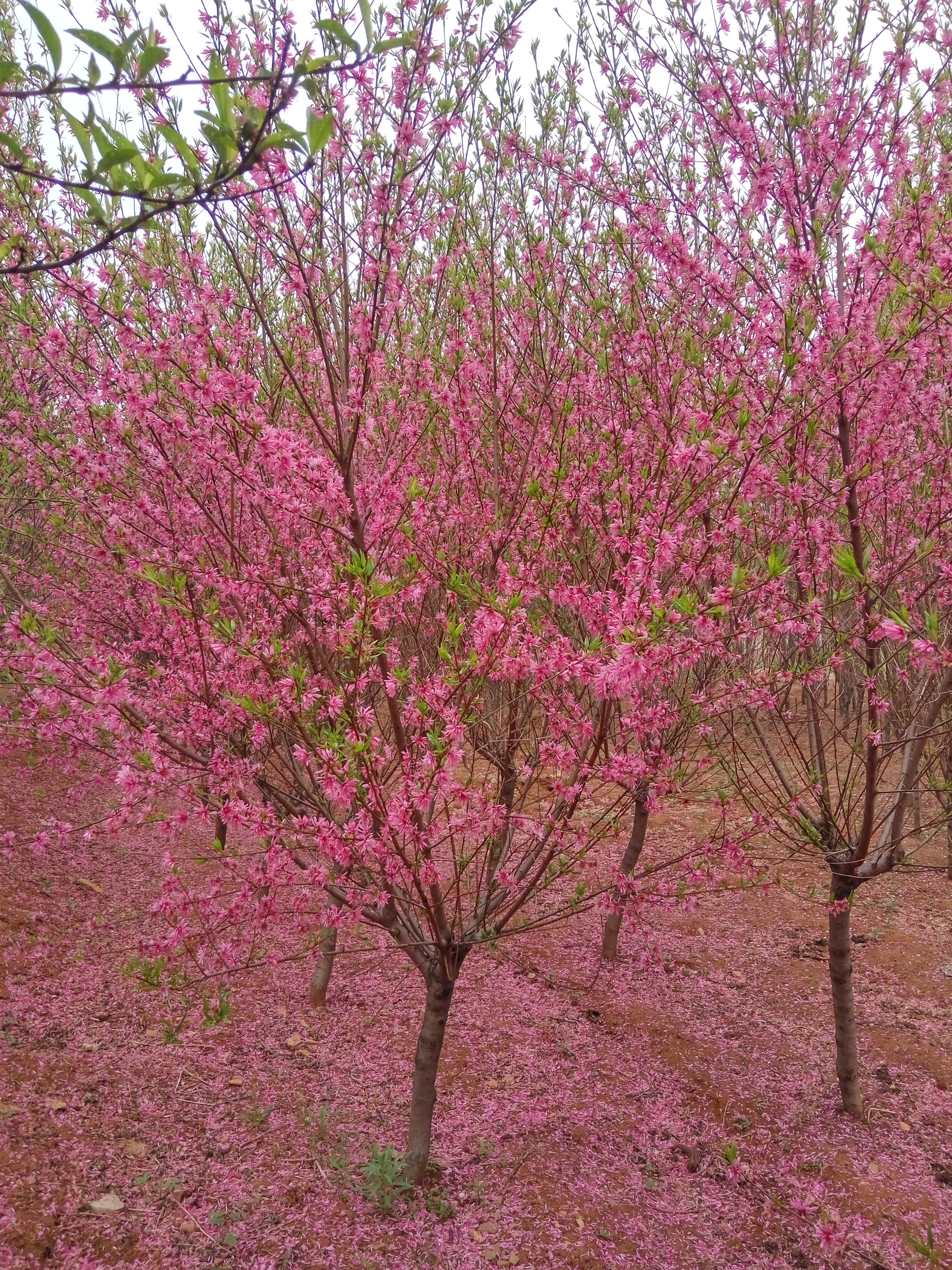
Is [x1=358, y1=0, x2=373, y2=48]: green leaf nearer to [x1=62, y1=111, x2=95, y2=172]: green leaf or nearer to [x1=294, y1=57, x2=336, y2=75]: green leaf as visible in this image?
[x1=294, y1=57, x2=336, y2=75]: green leaf

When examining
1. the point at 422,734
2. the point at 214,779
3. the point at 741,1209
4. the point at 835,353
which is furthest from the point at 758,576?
the point at 741,1209

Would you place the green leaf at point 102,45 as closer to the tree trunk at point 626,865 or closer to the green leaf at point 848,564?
the green leaf at point 848,564

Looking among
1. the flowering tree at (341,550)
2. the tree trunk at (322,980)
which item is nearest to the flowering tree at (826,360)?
the flowering tree at (341,550)

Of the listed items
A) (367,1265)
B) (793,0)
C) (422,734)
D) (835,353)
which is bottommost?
(367,1265)

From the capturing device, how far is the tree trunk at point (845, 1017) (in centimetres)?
530

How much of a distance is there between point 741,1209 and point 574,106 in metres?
7.53

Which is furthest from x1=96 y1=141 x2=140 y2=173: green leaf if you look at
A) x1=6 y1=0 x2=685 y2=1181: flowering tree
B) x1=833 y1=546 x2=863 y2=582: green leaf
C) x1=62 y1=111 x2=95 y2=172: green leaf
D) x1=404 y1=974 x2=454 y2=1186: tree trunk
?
x1=404 y1=974 x2=454 y2=1186: tree trunk

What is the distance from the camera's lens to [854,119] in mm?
4230

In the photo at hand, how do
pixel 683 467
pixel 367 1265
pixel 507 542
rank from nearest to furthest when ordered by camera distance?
pixel 683 467 < pixel 367 1265 < pixel 507 542

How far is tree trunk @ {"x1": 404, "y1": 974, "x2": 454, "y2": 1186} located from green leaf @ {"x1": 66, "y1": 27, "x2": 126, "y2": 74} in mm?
4403

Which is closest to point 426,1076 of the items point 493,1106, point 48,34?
point 493,1106

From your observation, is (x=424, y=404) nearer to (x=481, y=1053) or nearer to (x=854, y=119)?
(x=854, y=119)

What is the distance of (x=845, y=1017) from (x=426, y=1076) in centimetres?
295

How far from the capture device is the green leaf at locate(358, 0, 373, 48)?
1678 millimetres
